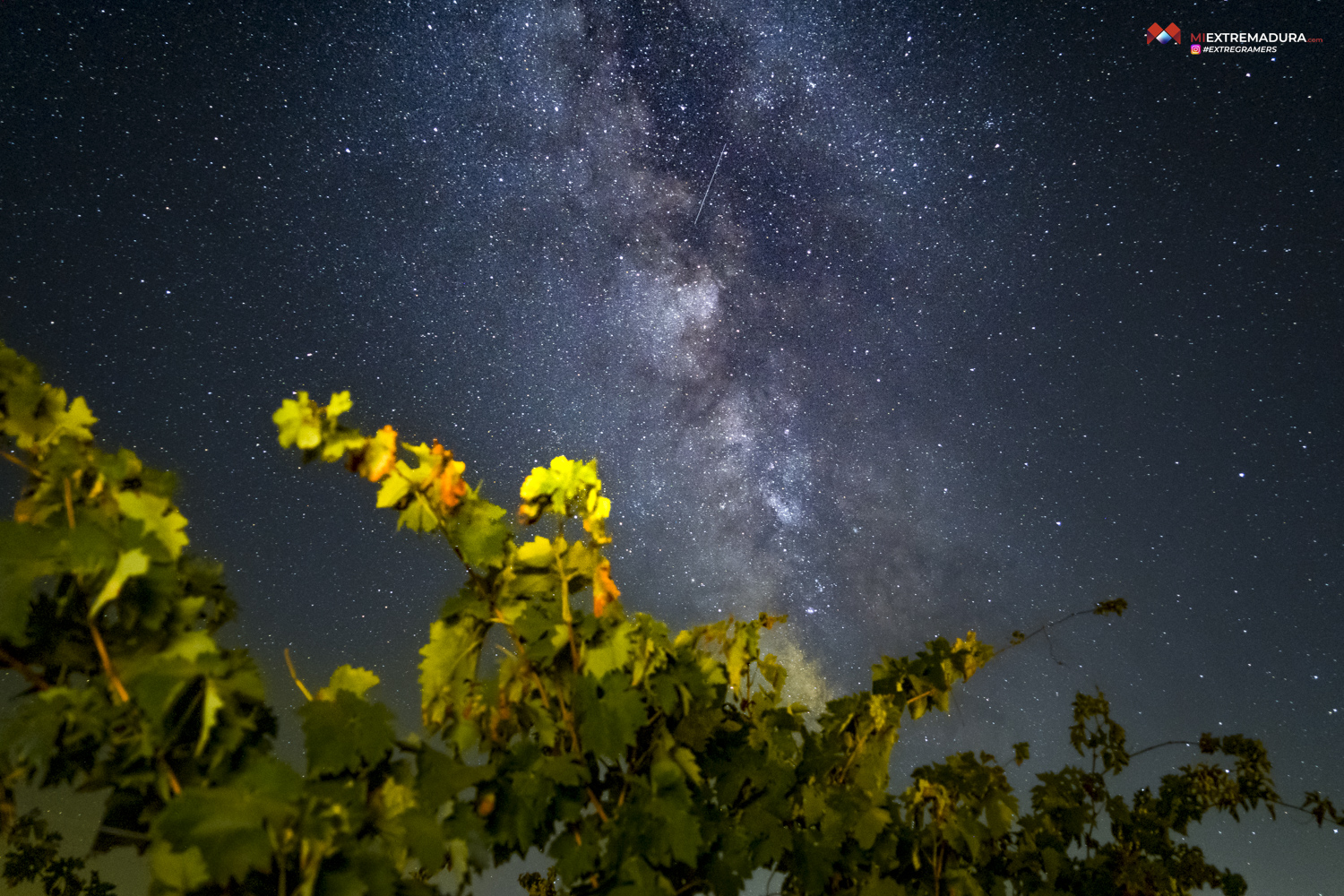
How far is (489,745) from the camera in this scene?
167 centimetres

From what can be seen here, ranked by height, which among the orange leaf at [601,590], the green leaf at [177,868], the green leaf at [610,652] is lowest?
the green leaf at [177,868]

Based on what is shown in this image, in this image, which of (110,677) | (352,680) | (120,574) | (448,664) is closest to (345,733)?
(352,680)

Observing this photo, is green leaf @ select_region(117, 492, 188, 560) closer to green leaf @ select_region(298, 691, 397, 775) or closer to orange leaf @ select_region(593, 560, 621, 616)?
green leaf @ select_region(298, 691, 397, 775)

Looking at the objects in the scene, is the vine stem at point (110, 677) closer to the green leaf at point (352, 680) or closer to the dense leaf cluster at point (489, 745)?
the dense leaf cluster at point (489, 745)

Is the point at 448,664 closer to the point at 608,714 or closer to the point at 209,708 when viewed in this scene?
the point at 608,714

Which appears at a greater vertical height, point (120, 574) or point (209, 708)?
point (120, 574)

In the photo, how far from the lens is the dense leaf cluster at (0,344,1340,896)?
3.25 ft

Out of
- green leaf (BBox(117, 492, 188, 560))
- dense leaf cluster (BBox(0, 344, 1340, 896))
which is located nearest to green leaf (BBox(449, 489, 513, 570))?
dense leaf cluster (BBox(0, 344, 1340, 896))

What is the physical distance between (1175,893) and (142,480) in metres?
3.53

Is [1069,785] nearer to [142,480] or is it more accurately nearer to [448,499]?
[448,499]

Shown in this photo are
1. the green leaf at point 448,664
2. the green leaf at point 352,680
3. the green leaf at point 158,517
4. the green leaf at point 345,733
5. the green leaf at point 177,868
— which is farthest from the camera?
the green leaf at point 448,664

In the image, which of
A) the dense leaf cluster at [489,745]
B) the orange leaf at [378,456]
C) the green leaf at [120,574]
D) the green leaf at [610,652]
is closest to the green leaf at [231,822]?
the dense leaf cluster at [489,745]

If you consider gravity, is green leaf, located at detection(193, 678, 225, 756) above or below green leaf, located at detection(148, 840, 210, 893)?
above

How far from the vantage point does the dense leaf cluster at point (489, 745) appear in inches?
38.9
